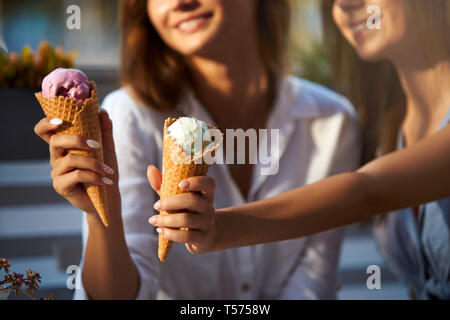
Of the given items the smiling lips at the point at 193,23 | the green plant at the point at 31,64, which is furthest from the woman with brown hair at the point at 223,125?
the green plant at the point at 31,64

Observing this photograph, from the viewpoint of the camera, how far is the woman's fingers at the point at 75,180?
1.76 ft

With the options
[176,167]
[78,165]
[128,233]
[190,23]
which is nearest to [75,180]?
[78,165]

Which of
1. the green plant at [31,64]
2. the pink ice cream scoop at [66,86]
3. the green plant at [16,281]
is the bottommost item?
the green plant at [16,281]

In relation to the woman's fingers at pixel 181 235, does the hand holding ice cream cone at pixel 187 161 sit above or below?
above

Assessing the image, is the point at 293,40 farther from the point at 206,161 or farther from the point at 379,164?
the point at 206,161

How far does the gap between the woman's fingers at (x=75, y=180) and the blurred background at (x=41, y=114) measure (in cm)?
15

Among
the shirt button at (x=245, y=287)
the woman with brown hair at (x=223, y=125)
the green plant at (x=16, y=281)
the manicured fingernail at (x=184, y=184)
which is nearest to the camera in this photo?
the manicured fingernail at (x=184, y=184)

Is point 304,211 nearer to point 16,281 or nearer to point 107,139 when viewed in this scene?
point 107,139

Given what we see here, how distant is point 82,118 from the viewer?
Result: 0.54m

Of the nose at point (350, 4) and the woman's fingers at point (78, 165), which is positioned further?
the nose at point (350, 4)

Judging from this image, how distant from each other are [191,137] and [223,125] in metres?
0.36

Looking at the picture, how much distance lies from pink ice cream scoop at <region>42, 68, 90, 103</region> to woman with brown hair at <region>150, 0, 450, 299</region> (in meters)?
0.13

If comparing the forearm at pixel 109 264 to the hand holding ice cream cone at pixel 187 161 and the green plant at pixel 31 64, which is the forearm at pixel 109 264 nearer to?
the hand holding ice cream cone at pixel 187 161
